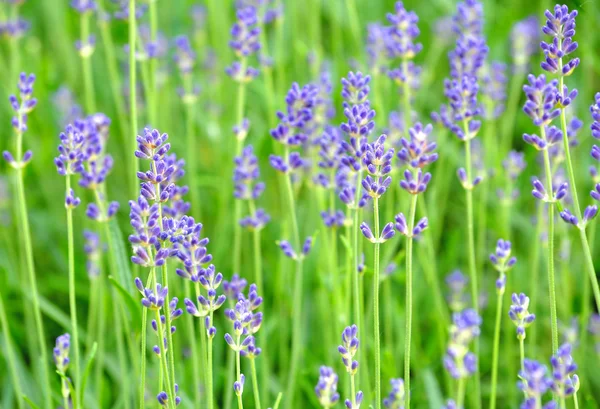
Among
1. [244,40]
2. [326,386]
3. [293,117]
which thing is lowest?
[326,386]

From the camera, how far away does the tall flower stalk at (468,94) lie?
196cm

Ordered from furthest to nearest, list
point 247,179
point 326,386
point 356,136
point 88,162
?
point 247,179, point 88,162, point 356,136, point 326,386

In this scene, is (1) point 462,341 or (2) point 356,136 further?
(2) point 356,136

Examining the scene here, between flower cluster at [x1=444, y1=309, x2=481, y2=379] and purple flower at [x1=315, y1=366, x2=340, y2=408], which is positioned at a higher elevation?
flower cluster at [x1=444, y1=309, x2=481, y2=379]

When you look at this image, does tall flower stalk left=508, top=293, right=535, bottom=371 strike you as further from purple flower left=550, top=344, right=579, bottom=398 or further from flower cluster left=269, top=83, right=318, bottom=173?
flower cluster left=269, top=83, right=318, bottom=173

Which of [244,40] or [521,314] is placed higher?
[244,40]

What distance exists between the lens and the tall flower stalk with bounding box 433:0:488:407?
1.96 m

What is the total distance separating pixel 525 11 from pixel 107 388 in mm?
2954

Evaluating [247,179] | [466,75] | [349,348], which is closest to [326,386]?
[349,348]

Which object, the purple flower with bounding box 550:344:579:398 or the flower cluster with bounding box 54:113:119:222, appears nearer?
the purple flower with bounding box 550:344:579:398

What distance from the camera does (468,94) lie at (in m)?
1.95

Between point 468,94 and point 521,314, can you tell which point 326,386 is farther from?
point 468,94

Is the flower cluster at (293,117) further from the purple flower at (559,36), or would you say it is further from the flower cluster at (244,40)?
the purple flower at (559,36)

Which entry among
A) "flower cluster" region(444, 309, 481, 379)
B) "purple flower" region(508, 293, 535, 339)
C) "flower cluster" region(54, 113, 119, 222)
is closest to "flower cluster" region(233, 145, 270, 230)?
"flower cluster" region(54, 113, 119, 222)
